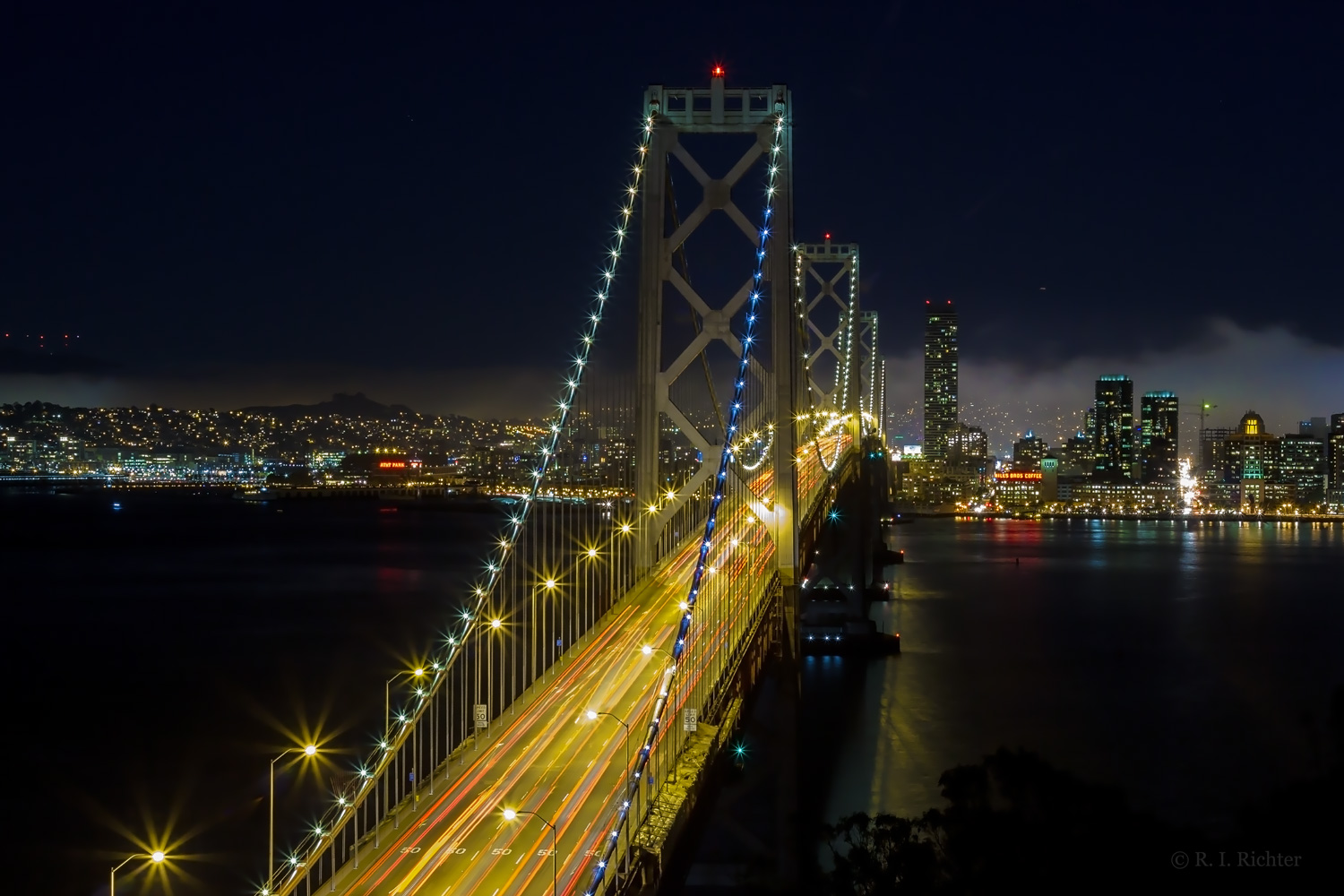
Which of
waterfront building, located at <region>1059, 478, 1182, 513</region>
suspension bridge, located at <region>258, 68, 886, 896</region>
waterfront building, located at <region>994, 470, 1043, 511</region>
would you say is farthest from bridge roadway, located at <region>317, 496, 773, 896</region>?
waterfront building, located at <region>1059, 478, 1182, 513</region>

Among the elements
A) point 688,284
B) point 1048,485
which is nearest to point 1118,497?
point 1048,485

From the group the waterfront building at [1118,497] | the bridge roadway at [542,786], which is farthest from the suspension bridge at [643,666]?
the waterfront building at [1118,497]

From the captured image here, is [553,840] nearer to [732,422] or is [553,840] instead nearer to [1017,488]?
[732,422]

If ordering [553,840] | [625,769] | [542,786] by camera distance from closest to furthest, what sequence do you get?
[553,840] < [542,786] < [625,769]

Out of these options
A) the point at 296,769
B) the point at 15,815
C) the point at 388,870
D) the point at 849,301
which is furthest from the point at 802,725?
the point at 849,301

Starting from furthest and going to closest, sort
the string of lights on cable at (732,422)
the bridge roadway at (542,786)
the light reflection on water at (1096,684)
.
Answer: the light reflection on water at (1096,684), the string of lights on cable at (732,422), the bridge roadway at (542,786)
